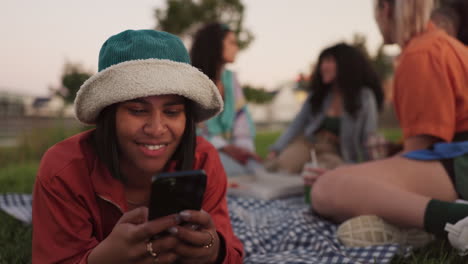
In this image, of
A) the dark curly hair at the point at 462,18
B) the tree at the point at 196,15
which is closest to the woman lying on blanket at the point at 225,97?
the dark curly hair at the point at 462,18

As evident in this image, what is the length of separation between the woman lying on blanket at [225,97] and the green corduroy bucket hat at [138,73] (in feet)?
7.78

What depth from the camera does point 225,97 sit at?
4.06 meters

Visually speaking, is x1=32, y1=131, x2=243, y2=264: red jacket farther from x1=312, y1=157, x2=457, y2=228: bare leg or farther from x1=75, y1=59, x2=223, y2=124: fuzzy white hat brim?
x1=312, y1=157, x2=457, y2=228: bare leg

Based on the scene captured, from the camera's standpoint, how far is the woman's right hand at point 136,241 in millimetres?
999

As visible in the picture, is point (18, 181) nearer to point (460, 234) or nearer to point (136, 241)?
point (136, 241)

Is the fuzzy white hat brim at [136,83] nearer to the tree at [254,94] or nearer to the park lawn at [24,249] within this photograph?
the park lawn at [24,249]

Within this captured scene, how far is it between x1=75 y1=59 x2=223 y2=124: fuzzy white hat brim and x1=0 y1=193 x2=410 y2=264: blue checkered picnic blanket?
2.93 ft

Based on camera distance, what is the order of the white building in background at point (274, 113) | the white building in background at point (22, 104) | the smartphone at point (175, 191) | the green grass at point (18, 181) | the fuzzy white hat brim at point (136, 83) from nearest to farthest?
the smartphone at point (175, 191)
the fuzzy white hat brim at point (136, 83)
the green grass at point (18, 181)
the white building in background at point (22, 104)
the white building in background at point (274, 113)

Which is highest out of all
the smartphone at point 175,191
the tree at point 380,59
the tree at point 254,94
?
the smartphone at point 175,191

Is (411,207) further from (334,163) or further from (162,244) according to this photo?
(334,163)

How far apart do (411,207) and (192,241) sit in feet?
3.50

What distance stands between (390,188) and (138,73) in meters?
1.27

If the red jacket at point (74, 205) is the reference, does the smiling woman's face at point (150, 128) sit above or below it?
above

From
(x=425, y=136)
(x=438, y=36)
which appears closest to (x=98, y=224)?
(x=425, y=136)
